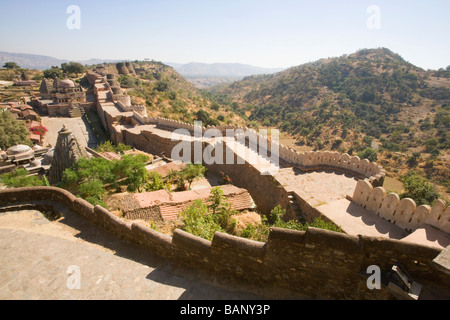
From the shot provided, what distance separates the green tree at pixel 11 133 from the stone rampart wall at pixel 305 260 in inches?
934

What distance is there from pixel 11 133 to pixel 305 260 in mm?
27559

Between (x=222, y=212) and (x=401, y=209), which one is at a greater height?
(x=401, y=209)

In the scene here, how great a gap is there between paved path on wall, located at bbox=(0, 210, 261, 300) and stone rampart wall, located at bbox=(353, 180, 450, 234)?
5238mm

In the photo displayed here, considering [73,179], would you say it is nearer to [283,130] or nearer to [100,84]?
[100,84]

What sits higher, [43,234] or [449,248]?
[449,248]

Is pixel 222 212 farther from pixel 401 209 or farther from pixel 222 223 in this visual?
pixel 401 209

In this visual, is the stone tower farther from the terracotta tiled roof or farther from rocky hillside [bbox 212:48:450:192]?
rocky hillside [bbox 212:48:450:192]

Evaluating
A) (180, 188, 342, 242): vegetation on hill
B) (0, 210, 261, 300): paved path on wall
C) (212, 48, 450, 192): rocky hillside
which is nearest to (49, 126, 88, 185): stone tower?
(0, 210, 261, 300): paved path on wall

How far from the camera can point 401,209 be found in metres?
6.92

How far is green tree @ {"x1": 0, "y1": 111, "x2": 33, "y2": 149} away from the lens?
21062 millimetres

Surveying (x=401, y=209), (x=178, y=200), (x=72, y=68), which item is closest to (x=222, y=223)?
(x=178, y=200)
